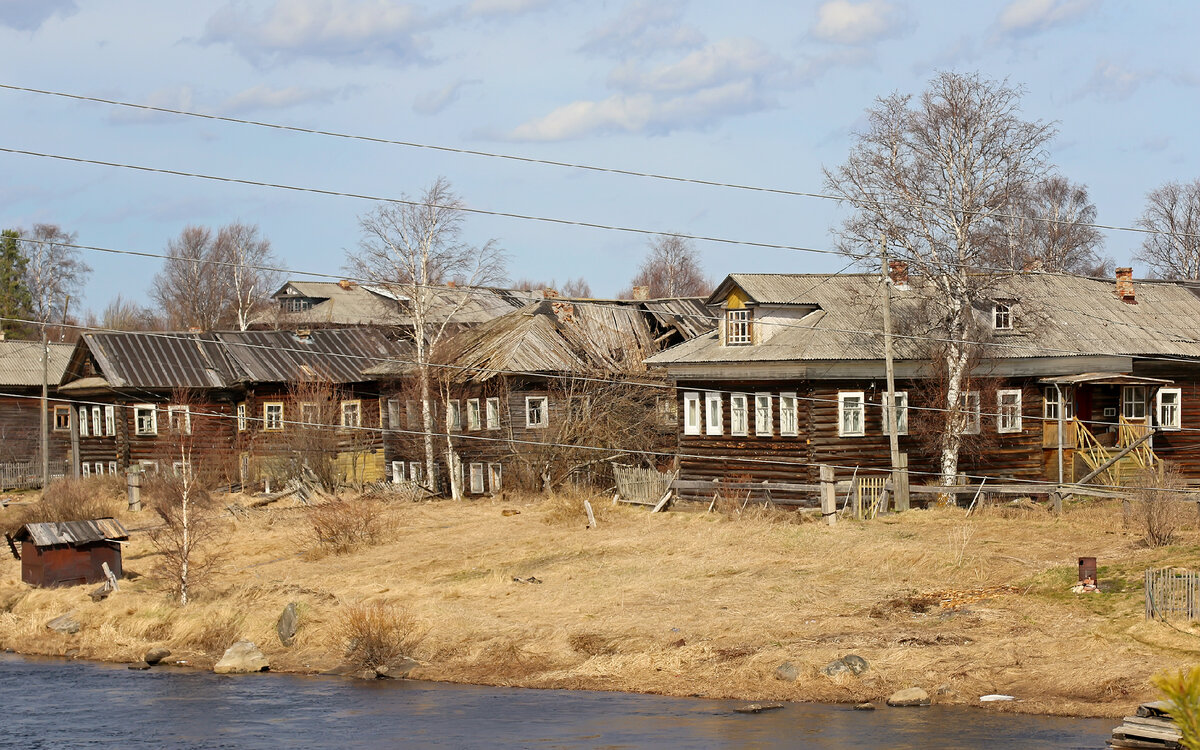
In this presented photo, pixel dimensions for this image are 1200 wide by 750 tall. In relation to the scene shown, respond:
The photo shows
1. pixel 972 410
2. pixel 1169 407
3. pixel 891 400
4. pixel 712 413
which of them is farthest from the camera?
pixel 712 413

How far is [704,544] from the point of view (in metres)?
32.6

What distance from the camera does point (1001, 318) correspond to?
4006 centimetres

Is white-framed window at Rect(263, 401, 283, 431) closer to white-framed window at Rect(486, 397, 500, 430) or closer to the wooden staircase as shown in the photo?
white-framed window at Rect(486, 397, 500, 430)

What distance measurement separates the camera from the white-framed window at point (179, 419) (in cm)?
4991

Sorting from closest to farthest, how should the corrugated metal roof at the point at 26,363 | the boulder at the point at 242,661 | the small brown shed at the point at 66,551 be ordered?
the boulder at the point at 242,661 → the small brown shed at the point at 66,551 → the corrugated metal roof at the point at 26,363

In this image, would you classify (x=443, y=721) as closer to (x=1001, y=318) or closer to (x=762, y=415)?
(x=762, y=415)

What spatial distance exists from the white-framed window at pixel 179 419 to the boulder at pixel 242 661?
24043 millimetres

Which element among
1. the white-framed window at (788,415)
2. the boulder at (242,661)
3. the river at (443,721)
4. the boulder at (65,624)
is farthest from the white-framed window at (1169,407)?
the boulder at (65,624)

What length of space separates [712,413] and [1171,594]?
19817 millimetres

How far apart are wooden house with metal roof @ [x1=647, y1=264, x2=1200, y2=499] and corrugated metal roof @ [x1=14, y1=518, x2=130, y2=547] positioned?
16015mm

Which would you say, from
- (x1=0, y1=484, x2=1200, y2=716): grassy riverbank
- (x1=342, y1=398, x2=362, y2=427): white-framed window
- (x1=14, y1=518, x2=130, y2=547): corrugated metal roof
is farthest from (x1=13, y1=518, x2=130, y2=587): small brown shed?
(x1=342, y1=398, x2=362, y2=427): white-framed window

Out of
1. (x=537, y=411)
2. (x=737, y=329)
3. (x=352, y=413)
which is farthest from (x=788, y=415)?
(x=352, y=413)

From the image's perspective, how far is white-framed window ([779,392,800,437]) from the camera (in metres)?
39.0

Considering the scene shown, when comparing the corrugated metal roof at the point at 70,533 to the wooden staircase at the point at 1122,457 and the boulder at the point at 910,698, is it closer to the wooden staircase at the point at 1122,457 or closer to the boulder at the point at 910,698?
the boulder at the point at 910,698
